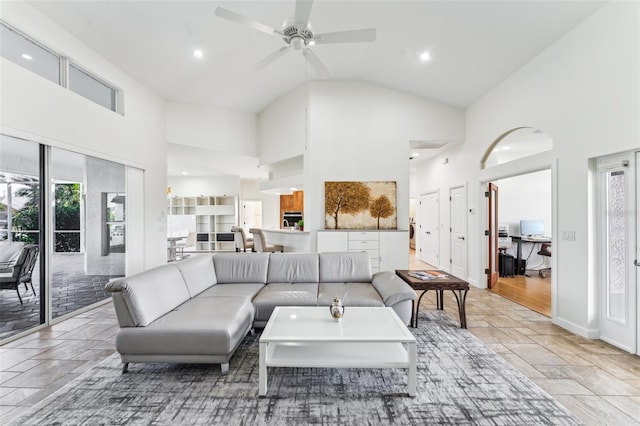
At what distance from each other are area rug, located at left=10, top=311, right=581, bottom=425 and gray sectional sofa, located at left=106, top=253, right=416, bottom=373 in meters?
0.18

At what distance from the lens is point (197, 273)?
11.0 feet

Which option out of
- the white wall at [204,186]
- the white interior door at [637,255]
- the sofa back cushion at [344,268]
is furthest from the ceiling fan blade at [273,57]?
the white wall at [204,186]

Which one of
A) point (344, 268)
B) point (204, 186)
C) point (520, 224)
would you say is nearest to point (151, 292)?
point (344, 268)

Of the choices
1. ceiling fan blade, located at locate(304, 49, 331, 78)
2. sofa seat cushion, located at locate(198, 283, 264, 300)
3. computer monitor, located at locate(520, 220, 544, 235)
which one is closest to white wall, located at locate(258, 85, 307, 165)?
ceiling fan blade, located at locate(304, 49, 331, 78)

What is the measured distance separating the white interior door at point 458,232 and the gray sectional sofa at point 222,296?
2.81m

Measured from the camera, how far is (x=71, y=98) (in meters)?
3.60

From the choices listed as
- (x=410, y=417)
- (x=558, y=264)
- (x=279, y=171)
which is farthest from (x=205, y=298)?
(x=279, y=171)

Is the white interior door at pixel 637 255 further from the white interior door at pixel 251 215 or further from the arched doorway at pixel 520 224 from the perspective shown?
the white interior door at pixel 251 215

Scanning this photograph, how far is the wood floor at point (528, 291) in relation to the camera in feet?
13.7

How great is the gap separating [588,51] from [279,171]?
5688mm

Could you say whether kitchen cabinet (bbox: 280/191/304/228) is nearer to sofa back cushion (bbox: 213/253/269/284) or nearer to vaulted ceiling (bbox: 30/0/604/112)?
vaulted ceiling (bbox: 30/0/604/112)

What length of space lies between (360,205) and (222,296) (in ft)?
11.2

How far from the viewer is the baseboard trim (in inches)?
120

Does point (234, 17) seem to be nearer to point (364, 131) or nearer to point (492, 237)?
point (364, 131)
